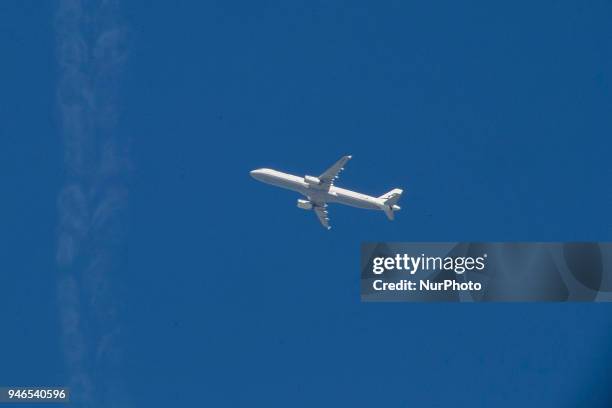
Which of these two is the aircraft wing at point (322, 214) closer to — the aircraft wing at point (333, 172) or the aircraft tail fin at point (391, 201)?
the aircraft wing at point (333, 172)

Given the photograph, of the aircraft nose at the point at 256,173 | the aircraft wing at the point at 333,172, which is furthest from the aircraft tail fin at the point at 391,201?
the aircraft nose at the point at 256,173

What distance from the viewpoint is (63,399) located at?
5856 cm

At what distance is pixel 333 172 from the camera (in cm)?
5847

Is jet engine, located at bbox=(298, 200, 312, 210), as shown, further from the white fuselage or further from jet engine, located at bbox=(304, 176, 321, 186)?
jet engine, located at bbox=(304, 176, 321, 186)

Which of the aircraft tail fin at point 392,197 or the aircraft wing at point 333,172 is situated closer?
the aircraft wing at point 333,172

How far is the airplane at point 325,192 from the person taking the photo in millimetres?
58531

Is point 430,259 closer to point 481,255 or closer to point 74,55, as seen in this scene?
point 481,255

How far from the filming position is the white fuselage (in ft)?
192

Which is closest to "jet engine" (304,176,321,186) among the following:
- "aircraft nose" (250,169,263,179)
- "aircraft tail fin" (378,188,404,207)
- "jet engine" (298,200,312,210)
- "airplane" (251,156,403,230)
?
"airplane" (251,156,403,230)

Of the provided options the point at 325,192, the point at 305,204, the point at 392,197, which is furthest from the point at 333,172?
the point at 392,197

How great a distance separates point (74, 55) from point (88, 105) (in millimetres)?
2711

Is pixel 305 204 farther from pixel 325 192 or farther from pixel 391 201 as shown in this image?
pixel 391 201

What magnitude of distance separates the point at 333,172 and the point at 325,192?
111 cm

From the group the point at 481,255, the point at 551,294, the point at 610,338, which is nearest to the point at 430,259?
the point at 481,255
